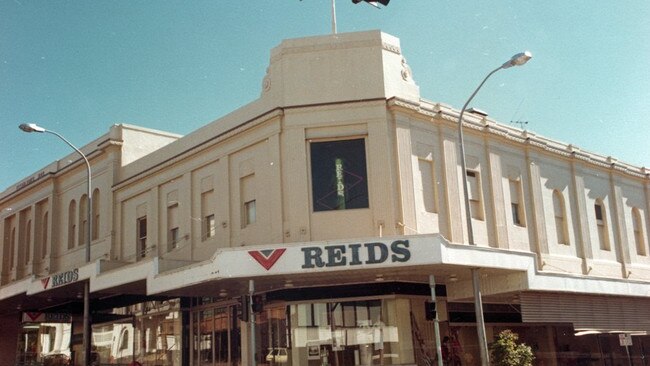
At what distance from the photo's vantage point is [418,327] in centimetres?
2395

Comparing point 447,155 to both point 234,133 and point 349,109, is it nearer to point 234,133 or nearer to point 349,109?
point 349,109

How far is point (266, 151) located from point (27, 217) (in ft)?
73.1

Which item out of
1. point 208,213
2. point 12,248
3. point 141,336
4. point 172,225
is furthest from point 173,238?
point 12,248

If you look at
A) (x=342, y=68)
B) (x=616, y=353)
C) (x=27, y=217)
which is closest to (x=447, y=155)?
(x=342, y=68)

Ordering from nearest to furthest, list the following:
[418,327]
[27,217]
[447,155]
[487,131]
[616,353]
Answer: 1. [418,327]
2. [447,155]
3. [487,131]
4. [616,353]
5. [27,217]

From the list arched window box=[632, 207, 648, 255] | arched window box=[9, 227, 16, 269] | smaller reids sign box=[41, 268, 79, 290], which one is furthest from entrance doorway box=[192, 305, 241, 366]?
arched window box=[632, 207, 648, 255]

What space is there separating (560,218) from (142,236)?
18.7 metres

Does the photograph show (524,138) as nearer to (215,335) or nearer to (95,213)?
(215,335)

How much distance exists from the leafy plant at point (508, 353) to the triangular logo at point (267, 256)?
802cm

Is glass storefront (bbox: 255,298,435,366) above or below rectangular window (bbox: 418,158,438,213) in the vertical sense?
below

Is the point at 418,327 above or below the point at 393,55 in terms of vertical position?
below

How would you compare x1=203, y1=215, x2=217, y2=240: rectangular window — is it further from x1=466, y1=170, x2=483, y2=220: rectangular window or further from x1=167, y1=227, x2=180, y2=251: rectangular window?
x1=466, y1=170, x2=483, y2=220: rectangular window

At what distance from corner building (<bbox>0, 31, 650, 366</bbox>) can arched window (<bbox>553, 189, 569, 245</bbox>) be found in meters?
0.09

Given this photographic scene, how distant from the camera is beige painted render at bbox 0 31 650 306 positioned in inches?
931
